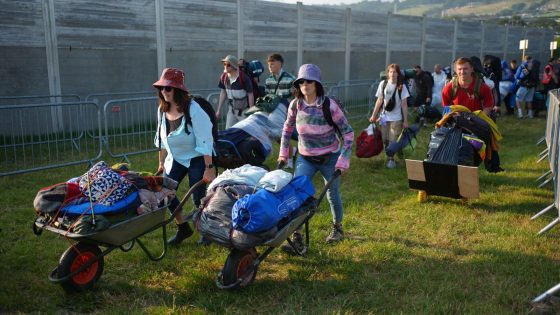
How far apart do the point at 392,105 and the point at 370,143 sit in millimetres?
761

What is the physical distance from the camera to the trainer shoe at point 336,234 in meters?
5.41

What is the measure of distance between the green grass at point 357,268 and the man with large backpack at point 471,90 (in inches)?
53.3

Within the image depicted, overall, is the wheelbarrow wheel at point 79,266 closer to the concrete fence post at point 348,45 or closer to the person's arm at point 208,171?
the person's arm at point 208,171

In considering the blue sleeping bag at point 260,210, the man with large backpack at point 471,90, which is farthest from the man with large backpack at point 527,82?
the blue sleeping bag at point 260,210

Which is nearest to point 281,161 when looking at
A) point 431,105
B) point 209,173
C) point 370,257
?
point 209,173

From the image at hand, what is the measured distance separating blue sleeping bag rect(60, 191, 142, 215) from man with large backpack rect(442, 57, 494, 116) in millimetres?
4604

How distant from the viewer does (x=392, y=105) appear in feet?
28.1

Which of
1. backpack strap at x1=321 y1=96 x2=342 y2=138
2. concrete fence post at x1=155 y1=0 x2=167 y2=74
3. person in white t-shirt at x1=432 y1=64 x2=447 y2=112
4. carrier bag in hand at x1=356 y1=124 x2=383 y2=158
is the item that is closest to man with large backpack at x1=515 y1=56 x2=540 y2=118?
person in white t-shirt at x1=432 y1=64 x2=447 y2=112

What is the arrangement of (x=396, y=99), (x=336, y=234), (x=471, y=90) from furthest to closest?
(x=396, y=99)
(x=471, y=90)
(x=336, y=234)

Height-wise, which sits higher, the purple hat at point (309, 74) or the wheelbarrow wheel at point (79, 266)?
the purple hat at point (309, 74)

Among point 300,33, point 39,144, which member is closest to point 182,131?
point 39,144

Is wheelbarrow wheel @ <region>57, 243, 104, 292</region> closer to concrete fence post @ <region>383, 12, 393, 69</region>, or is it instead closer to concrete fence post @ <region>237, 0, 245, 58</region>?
concrete fence post @ <region>237, 0, 245, 58</region>

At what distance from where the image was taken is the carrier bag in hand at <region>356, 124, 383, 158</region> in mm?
8616

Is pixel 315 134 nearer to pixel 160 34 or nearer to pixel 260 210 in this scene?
pixel 260 210
